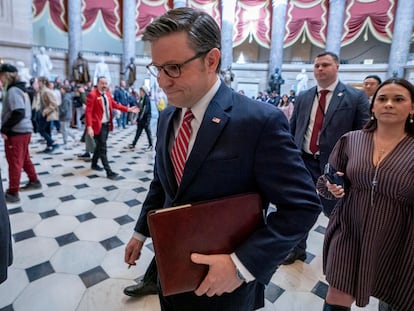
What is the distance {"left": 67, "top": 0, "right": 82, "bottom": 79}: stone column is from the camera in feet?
45.8

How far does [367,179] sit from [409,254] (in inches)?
15.2

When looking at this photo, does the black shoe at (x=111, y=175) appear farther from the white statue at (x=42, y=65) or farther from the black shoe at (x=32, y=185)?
the white statue at (x=42, y=65)

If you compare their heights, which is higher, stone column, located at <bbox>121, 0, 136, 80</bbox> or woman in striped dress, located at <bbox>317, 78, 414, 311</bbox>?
stone column, located at <bbox>121, 0, 136, 80</bbox>

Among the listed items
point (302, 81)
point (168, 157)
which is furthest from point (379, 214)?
point (302, 81)

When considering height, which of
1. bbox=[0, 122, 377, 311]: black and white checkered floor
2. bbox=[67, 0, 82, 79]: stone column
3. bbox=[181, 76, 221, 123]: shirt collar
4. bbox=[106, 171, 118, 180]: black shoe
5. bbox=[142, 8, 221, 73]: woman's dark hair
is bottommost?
bbox=[0, 122, 377, 311]: black and white checkered floor

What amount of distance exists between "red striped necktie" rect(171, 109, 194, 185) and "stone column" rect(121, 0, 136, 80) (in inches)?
620

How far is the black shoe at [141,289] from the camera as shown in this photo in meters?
2.02

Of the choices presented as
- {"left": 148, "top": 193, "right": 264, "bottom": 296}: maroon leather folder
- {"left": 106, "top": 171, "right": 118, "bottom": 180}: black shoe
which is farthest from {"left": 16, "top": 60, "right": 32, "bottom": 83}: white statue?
{"left": 148, "top": 193, "right": 264, "bottom": 296}: maroon leather folder

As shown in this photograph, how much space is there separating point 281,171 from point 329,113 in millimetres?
1727

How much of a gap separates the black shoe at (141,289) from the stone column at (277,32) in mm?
15836

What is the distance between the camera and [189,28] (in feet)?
2.62

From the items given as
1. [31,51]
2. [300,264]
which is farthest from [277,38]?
[300,264]

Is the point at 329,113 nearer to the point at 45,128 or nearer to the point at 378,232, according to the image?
the point at 378,232

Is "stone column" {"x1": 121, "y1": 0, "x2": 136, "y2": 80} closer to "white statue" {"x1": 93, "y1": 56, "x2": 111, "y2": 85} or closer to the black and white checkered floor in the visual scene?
"white statue" {"x1": 93, "y1": 56, "x2": 111, "y2": 85}
